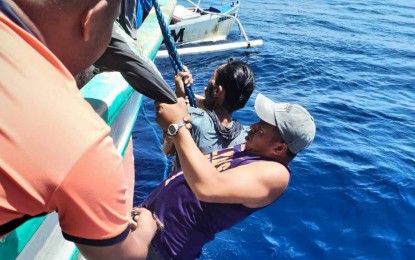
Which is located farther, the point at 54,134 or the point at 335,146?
the point at 335,146

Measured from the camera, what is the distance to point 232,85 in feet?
9.99

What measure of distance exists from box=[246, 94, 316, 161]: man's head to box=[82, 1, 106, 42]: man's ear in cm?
135

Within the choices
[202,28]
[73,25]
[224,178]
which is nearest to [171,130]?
[224,178]

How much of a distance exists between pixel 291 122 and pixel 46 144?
1554 millimetres

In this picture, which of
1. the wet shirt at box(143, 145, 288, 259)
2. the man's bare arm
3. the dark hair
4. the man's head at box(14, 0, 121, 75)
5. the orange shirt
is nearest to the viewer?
the orange shirt

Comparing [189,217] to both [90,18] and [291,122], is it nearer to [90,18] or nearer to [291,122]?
[291,122]

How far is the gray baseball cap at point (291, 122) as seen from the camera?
2160 mm

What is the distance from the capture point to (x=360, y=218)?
4.63 m

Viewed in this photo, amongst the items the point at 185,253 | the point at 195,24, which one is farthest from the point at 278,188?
the point at 195,24

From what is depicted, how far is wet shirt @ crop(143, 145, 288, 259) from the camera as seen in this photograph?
7.07ft

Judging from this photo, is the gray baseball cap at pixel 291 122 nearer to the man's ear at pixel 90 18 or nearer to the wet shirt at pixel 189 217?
the wet shirt at pixel 189 217

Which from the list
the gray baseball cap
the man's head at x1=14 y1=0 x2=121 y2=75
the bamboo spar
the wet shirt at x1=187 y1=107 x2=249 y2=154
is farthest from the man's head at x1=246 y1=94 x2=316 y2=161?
the bamboo spar

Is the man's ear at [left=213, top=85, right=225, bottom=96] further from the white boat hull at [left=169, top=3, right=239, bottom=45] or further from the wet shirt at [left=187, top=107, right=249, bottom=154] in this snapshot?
the white boat hull at [left=169, top=3, right=239, bottom=45]

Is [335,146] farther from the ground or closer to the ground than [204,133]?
closer to the ground
